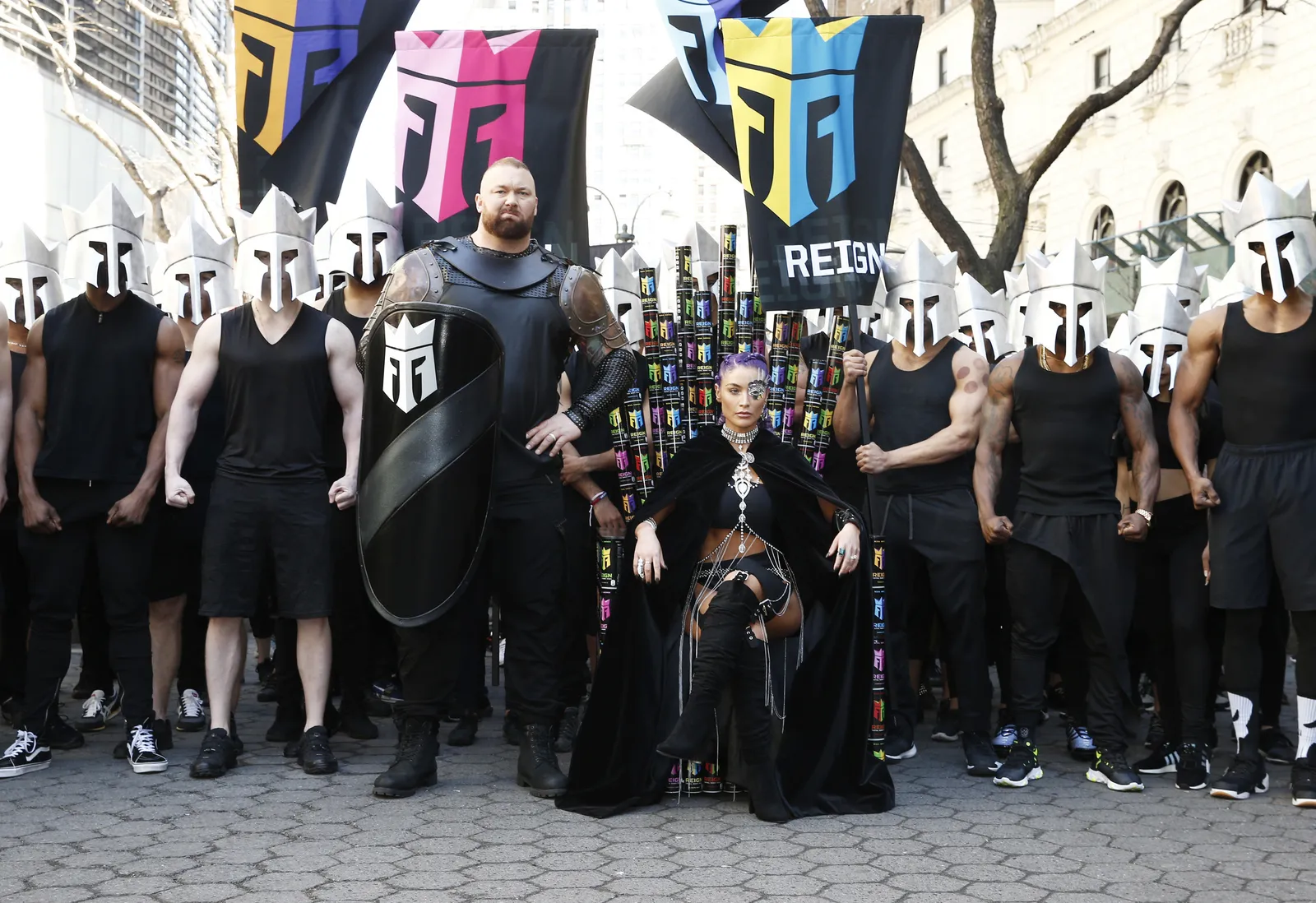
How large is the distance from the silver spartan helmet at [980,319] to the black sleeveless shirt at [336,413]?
10.8 feet

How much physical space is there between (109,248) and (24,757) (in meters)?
2.06

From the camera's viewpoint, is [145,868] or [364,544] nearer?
[145,868]

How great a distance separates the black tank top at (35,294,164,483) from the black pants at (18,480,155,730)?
4.1 inches

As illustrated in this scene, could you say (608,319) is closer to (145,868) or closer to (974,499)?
(974,499)

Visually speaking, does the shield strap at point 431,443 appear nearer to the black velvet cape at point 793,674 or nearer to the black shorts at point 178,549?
the black velvet cape at point 793,674

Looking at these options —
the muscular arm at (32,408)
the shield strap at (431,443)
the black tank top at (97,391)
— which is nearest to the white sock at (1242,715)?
the shield strap at (431,443)

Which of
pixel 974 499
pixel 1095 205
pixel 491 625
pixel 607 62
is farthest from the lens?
pixel 607 62

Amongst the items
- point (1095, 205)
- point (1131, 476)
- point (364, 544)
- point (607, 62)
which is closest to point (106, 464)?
point (364, 544)

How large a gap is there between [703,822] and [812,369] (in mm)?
1880

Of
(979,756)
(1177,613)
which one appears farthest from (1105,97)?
(979,756)

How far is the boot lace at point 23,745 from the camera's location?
565cm

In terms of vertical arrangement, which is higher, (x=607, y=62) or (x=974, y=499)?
(x=607, y=62)

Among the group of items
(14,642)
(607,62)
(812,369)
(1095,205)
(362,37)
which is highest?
(607,62)

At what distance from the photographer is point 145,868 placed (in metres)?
4.29
